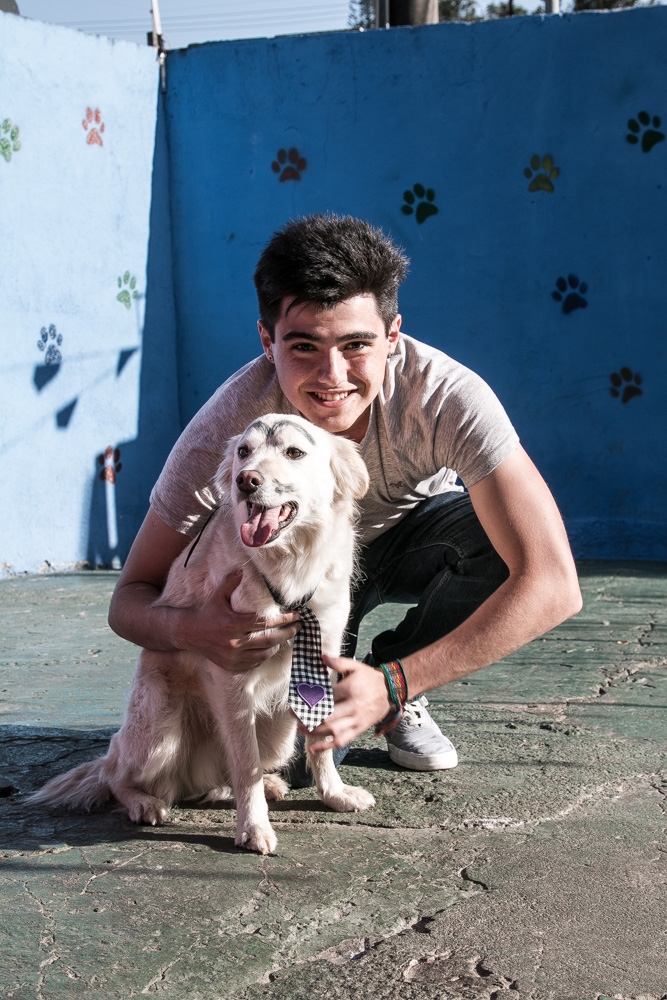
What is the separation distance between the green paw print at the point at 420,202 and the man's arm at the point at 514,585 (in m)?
4.38

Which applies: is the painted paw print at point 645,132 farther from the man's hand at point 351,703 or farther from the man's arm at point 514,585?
the man's hand at point 351,703

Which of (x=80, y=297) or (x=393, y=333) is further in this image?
(x=80, y=297)

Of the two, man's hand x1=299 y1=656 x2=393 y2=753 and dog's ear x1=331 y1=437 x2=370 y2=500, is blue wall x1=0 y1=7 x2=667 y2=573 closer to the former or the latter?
dog's ear x1=331 y1=437 x2=370 y2=500

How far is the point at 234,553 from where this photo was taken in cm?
243

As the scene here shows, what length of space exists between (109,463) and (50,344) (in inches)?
34.8

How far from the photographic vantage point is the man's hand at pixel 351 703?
7.14 ft

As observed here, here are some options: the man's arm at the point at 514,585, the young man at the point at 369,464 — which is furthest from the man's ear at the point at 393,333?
the man's arm at the point at 514,585

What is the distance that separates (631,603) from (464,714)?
6.31 ft

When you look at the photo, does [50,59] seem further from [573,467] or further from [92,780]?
[92,780]

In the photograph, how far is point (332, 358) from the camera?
7.96 feet

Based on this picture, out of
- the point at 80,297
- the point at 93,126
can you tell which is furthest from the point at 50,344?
the point at 93,126

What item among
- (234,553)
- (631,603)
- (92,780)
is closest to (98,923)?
(92,780)

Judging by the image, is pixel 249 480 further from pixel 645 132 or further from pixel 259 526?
pixel 645 132

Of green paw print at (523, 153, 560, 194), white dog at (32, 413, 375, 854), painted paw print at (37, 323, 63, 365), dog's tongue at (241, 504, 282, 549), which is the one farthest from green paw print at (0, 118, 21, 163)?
dog's tongue at (241, 504, 282, 549)
